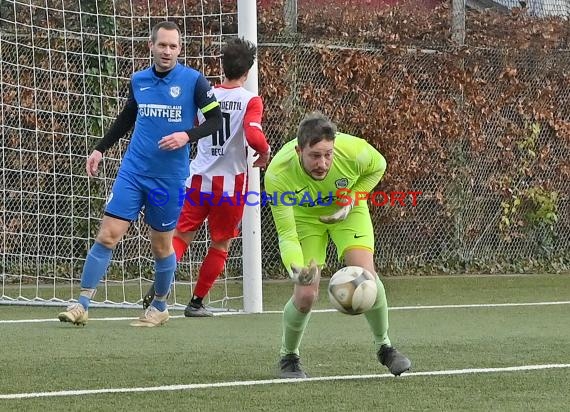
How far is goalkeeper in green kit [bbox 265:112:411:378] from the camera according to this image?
5676mm

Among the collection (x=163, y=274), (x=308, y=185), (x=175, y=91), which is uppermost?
(x=175, y=91)

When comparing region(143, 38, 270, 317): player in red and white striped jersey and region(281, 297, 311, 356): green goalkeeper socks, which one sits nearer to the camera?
region(281, 297, 311, 356): green goalkeeper socks

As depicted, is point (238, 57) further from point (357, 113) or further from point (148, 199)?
point (357, 113)

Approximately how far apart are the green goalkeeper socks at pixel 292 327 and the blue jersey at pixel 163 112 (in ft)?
6.92

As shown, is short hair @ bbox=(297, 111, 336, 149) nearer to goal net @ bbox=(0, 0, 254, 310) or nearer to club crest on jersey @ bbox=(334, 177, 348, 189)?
club crest on jersey @ bbox=(334, 177, 348, 189)

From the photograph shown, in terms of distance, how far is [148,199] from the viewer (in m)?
7.77

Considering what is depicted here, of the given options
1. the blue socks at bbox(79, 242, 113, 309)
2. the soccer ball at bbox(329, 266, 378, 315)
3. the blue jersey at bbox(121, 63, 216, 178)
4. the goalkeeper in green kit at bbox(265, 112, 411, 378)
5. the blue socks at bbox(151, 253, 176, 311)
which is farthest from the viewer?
the blue socks at bbox(151, 253, 176, 311)

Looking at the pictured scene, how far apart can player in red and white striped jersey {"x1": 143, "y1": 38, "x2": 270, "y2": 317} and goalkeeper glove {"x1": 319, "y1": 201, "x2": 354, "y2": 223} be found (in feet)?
8.55

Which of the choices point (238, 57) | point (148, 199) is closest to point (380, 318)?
point (148, 199)

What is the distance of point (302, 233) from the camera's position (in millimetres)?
6164

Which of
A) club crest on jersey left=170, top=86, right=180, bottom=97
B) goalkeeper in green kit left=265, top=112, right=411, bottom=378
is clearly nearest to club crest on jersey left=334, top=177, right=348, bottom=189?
goalkeeper in green kit left=265, top=112, right=411, bottom=378

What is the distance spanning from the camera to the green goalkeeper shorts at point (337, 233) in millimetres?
6105

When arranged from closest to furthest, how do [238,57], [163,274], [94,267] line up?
1. [94,267]
2. [163,274]
3. [238,57]

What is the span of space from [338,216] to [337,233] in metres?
0.23
